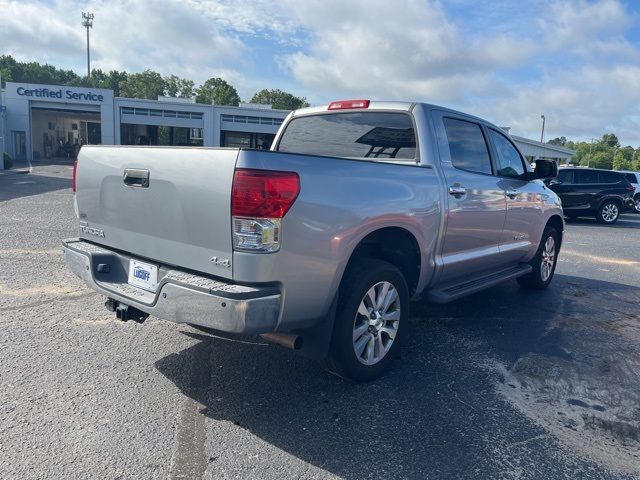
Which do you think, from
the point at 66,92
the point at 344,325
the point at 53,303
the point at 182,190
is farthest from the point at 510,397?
the point at 66,92

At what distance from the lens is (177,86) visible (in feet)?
325

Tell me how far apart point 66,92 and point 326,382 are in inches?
1676

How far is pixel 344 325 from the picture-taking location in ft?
11.1

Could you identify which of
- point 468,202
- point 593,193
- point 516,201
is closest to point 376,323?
point 468,202

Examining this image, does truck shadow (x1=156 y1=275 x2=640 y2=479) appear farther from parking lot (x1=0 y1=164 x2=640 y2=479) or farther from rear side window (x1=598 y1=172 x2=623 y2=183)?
rear side window (x1=598 y1=172 x2=623 y2=183)

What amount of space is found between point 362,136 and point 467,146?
1.09m

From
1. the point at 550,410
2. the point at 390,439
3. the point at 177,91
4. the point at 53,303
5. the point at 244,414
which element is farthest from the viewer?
the point at 177,91

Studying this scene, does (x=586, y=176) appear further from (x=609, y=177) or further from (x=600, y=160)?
(x=600, y=160)

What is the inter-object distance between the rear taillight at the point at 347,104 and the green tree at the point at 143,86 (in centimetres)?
9828

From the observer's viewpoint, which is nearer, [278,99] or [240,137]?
[240,137]

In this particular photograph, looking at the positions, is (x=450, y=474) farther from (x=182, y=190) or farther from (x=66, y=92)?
(x=66, y=92)

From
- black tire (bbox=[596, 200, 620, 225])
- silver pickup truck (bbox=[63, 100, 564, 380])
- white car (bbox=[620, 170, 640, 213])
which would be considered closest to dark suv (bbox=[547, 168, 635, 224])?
black tire (bbox=[596, 200, 620, 225])

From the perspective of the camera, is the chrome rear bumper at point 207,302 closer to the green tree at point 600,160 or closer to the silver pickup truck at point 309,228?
the silver pickup truck at point 309,228

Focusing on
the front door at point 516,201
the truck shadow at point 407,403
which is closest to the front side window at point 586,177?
the front door at point 516,201
